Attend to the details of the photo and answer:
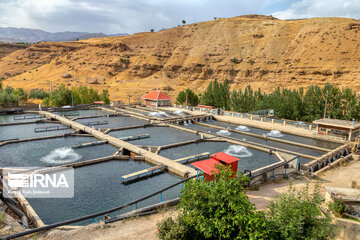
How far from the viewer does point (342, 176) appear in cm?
2081

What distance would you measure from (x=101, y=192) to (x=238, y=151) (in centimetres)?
1568

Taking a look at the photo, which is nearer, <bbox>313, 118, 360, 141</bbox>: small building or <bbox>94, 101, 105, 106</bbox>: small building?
<bbox>313, 118, 360, 141</bbox>: small building

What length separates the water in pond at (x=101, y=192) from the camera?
14.8 metres

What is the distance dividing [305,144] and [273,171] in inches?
594

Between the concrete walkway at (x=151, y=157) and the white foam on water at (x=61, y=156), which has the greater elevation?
the concrete walkway at (x=151, y=157)

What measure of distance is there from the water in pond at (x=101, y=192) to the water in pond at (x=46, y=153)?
340cm

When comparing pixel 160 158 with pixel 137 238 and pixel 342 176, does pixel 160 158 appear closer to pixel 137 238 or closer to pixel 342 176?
pixel 137 238

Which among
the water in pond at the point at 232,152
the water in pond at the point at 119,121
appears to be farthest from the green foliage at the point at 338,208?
the water in pond at the point at 119,121

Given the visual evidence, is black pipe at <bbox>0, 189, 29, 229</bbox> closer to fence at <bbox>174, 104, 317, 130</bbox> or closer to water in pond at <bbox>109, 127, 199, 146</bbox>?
water in pond at <bbox>109, 127, 199, 146</bbox>

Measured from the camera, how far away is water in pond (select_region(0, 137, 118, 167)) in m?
22.9

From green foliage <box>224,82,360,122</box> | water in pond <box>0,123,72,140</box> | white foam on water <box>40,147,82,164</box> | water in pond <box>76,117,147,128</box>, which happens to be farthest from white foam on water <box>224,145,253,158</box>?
water in pond <box>0,123,72,140</box>

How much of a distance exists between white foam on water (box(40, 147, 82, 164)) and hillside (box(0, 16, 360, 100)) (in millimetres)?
48000

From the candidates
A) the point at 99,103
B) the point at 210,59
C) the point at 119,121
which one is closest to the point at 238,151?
the point at 119,121

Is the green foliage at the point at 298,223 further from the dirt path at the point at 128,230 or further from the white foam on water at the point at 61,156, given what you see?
the white foam on water at the point at 61,156
